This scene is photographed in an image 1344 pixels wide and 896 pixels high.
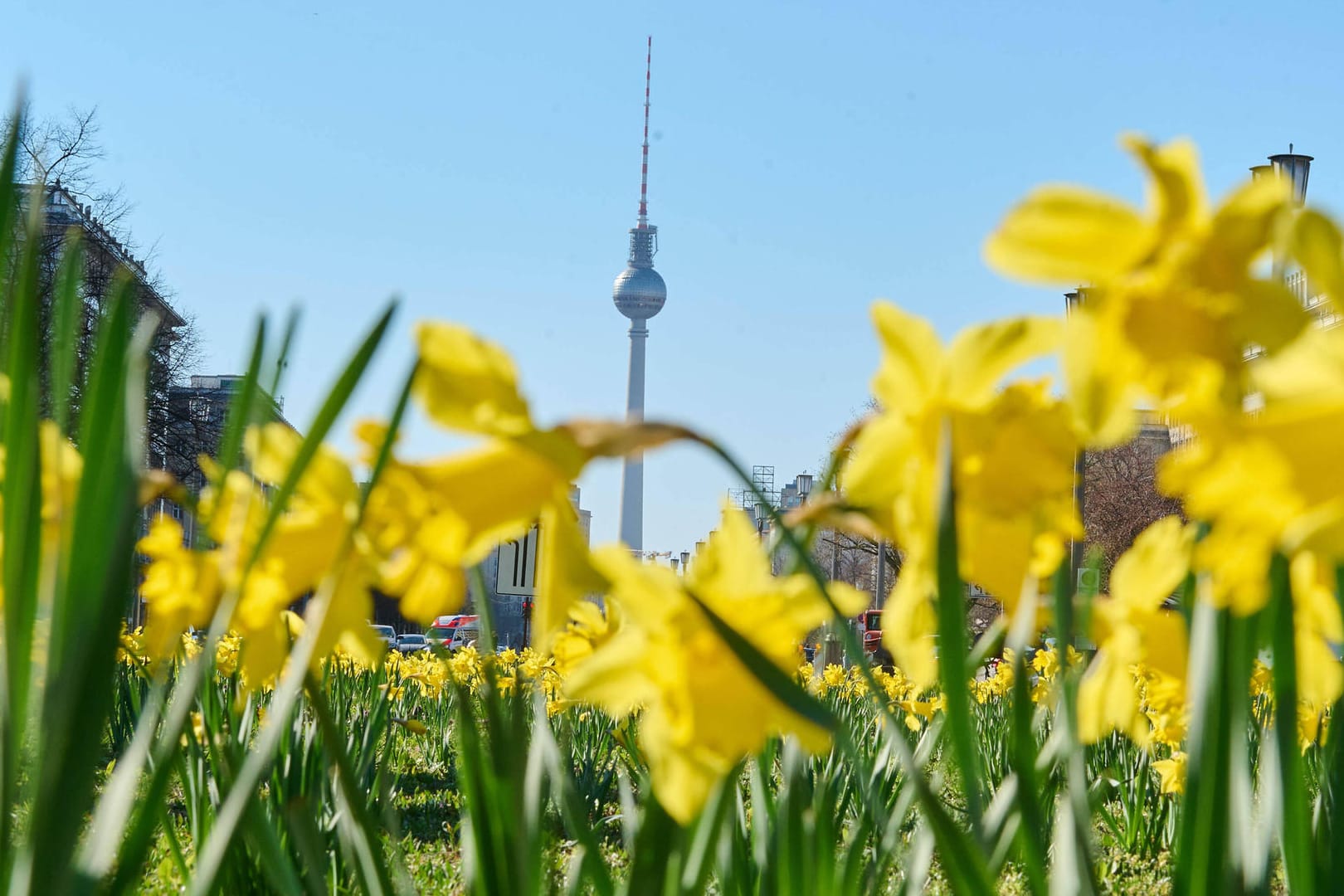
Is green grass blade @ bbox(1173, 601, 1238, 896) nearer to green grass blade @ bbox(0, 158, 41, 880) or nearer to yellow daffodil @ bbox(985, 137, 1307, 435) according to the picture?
yellow daffodil @ bbox(985, 137, 1307, 435)

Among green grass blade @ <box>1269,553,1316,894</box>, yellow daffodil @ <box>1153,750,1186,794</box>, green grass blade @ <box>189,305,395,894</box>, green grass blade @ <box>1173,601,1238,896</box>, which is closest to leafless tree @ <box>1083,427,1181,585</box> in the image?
yellow daffodil @ <box>1153,750,1186,794</box>

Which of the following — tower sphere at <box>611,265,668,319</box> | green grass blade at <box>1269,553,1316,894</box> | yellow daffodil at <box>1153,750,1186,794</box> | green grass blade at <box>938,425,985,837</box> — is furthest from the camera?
tower sphere at <box>611,265,668,319</box>

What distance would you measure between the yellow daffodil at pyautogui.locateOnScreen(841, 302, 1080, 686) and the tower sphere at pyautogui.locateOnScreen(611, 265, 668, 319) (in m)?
102

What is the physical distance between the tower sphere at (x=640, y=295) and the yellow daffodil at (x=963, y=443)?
335 feet

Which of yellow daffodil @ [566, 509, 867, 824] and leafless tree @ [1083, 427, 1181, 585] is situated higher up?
leafless tree @ [1083, 427, 1181, 585]

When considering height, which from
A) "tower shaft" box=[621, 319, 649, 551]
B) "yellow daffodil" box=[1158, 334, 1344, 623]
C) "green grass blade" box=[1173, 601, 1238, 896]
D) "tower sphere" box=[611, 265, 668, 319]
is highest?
"tower sphere" box=[611, 265, 668, 319]

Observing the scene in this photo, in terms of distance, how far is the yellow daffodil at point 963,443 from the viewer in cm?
63

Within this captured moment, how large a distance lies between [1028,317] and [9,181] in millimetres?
679

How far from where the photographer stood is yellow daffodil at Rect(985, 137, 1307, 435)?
1.78ft

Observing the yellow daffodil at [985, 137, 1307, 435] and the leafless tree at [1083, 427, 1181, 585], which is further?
the leafless tree at [1083, 427, 1181, 585]

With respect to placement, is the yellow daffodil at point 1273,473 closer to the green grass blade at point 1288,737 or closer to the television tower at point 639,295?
the green grass blade at point 1288,737

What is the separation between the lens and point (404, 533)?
652 mm

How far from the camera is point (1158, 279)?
21.9 inches

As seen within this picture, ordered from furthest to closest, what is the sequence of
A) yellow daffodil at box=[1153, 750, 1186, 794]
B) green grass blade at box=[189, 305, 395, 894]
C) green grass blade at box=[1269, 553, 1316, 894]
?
yellow daffodil at box=[1153, 750, 1186, 794]
green grass blade at box=[1269, 553, 1316, 894]
green grass blade at box=[189, 305, 395, 894]
